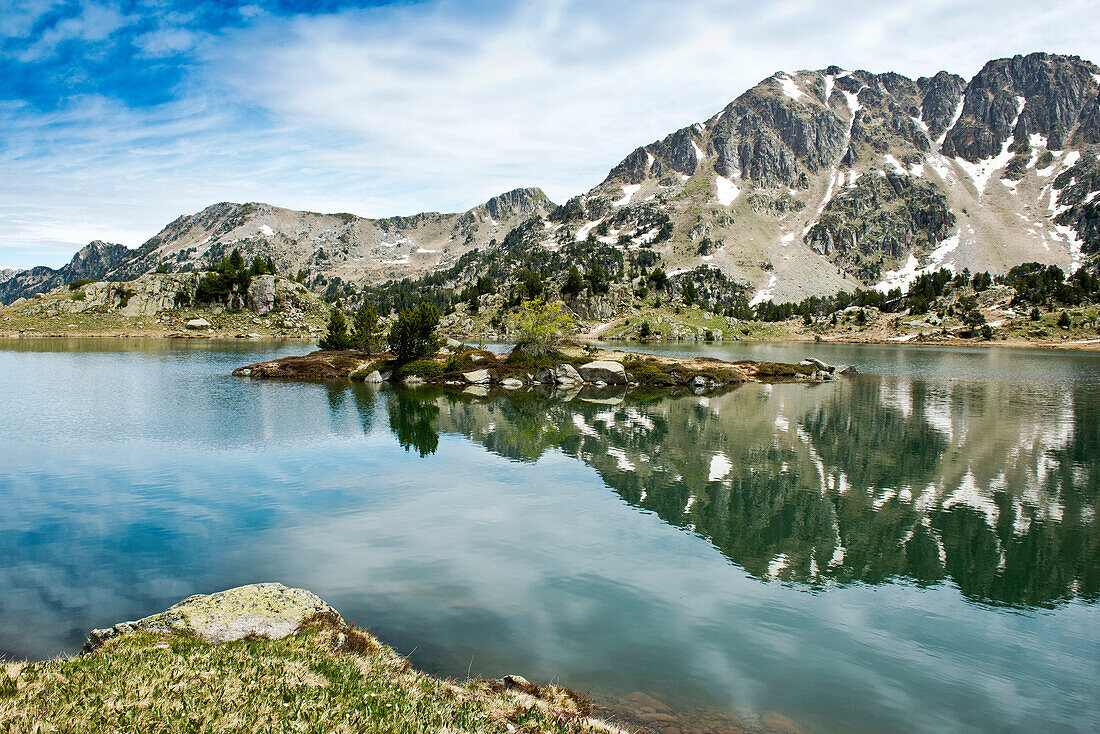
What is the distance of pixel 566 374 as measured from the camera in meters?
64.2

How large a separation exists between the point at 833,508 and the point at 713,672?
512 inches

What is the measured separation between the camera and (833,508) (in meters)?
21.4

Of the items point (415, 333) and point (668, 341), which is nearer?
point (415, 333)

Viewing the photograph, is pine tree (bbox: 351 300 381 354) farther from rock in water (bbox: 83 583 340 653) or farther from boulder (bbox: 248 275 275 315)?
boulder (bbox: 248 275 275 315)

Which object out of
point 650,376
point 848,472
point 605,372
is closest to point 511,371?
point 605,372

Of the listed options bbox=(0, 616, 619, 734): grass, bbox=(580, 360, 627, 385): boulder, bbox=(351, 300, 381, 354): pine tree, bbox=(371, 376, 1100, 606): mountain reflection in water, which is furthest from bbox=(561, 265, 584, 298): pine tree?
bbox=(0, 616, 619, 734): grass

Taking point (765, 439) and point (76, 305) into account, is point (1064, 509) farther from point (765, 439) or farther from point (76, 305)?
point (76, 305)

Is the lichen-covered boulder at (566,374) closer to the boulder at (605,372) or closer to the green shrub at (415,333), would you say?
the boulder at (605,372)

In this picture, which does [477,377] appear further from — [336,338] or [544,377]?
[336,338]

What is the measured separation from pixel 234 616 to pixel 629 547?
11.2 meters

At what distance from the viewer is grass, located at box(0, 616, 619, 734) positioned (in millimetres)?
6398

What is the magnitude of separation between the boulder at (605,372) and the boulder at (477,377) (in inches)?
445

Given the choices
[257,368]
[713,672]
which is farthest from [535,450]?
[257,368]

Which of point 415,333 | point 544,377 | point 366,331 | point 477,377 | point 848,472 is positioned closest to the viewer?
point 848,472
